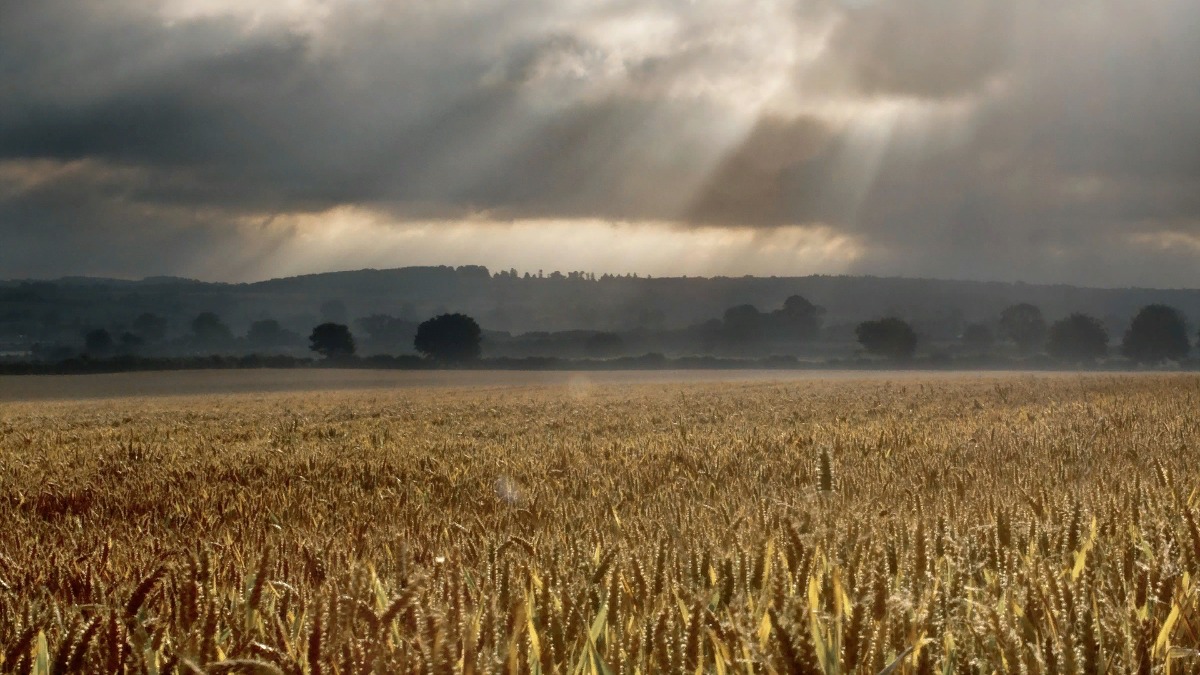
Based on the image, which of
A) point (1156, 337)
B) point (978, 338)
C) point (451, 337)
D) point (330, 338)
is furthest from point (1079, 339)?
point (330, 338)

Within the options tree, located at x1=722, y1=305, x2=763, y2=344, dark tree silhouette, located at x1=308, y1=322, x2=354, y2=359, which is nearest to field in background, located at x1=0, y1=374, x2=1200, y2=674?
dark tree silhouette, located at x1=308, y1=322, x2=354, y2=359

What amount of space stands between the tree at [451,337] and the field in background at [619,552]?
117536 millimetres

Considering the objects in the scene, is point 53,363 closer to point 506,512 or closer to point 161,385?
point 161,385

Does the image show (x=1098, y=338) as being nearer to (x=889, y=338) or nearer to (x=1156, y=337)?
(x=1156, y=337)

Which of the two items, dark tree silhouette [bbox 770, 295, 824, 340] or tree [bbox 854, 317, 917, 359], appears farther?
dark tree silhouette [bbox 770, 295, 824, 340]

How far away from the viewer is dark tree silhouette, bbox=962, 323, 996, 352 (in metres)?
164

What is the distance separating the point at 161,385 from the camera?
206 ft

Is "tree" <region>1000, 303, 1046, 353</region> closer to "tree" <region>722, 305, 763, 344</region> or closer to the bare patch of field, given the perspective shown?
"tree" <region>722, 305, 763, 344</region>

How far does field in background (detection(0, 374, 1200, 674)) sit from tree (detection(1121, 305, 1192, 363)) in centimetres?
15496

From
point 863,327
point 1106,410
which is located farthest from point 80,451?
point 863,327

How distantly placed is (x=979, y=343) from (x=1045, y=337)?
16682 mm

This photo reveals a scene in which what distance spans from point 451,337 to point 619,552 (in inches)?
5083

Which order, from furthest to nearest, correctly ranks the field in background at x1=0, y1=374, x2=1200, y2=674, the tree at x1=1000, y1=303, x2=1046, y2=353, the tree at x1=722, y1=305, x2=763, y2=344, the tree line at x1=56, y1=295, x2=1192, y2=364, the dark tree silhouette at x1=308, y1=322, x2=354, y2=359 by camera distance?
the tree at x1=1000, y1=303, x2=1046, y2=353 < the tree at x1=722, y1=305, x2=763, y2=344 < the dark tree silhouette at x1=308, y1=322, x2=354, y2=359 < the tree line at x1=56, y1=295, x2=1192, y2=364 < the field in background at x1=0, y1=374, x2=1200, y2=674

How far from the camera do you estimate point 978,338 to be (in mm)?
168250
